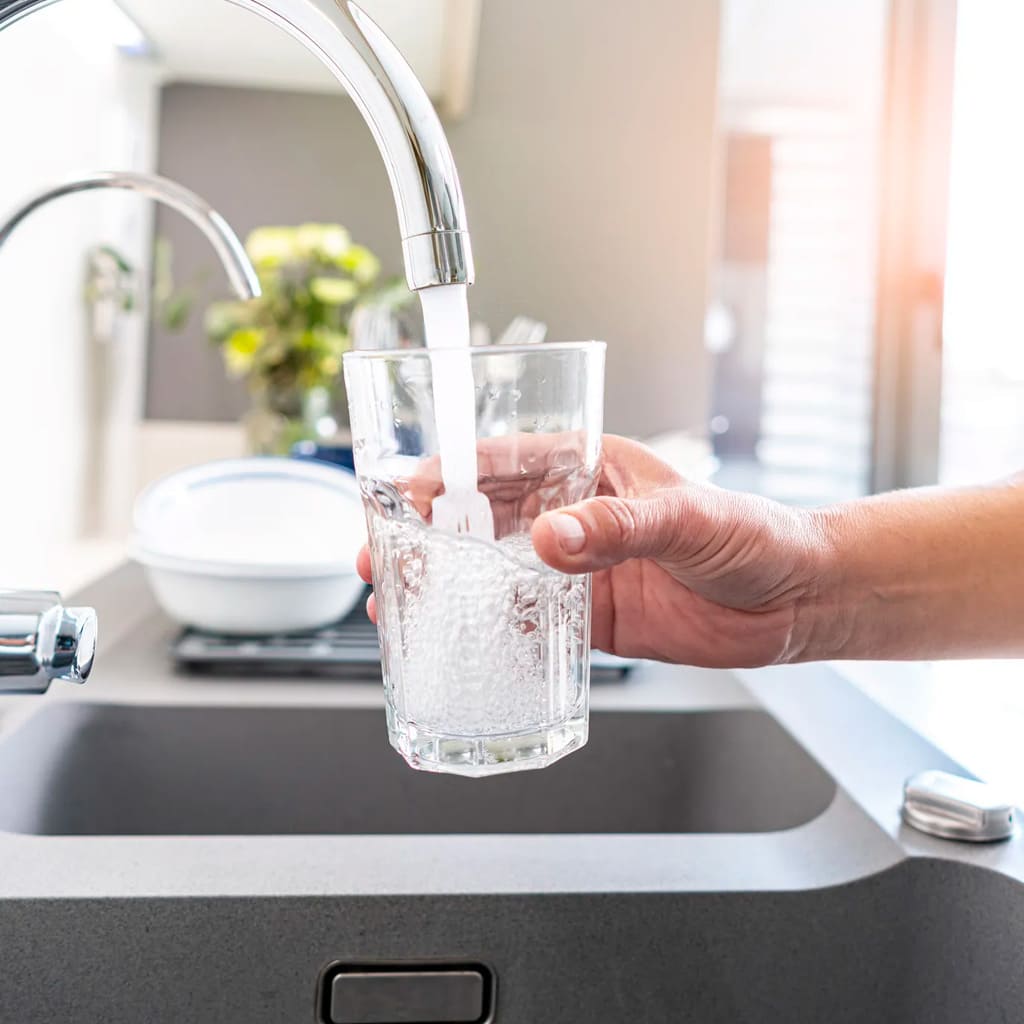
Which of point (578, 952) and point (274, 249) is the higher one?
point (274, 249)

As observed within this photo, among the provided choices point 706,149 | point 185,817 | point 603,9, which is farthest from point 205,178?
point 185,817

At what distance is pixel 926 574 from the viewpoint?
24.9 inches

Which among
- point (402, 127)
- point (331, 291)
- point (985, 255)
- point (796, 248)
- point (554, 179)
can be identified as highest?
point (796, 248)

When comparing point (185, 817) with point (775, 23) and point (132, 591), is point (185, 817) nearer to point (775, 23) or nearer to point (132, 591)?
point (132, 591)

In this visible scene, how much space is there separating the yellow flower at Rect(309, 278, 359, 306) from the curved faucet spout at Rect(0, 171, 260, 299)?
0.99 meters

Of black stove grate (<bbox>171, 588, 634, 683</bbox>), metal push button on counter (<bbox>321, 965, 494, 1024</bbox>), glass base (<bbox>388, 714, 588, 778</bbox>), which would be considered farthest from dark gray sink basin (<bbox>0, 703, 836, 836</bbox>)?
glass base (<bbox>388, 714, 588, 778</bbox>)

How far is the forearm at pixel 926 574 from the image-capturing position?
625mm

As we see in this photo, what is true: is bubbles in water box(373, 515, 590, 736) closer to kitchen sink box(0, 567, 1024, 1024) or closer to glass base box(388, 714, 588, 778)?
glass base box(388, 714, 588, 778)

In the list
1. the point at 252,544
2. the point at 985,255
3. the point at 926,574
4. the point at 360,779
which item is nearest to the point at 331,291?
the point at 252,544

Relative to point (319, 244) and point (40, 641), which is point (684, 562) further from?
point (319, 244)

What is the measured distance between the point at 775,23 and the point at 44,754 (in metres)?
3.96

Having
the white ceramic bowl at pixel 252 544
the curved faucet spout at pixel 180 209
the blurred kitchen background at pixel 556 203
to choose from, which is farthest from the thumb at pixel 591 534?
the blurred kitchen background at pixel 556 203

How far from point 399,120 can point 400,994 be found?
0.41 metres

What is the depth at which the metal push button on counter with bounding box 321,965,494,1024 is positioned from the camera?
1.78 ft
